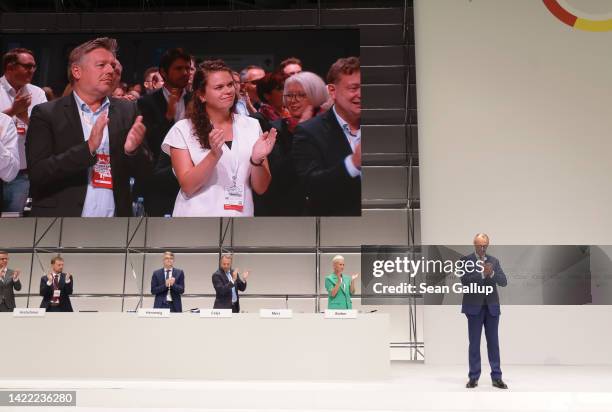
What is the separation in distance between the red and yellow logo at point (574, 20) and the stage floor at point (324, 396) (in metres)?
5.29

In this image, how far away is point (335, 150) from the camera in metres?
10.0

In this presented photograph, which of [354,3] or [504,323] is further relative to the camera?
[354,3]

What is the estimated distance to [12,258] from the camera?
11.5 meters

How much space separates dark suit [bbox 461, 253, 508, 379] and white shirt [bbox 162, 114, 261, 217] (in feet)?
15.5

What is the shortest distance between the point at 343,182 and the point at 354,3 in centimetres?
429

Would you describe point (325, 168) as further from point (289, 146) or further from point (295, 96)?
point (295, 96)

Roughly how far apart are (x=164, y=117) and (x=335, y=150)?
293 cm

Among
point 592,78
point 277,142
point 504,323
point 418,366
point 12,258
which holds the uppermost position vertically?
point 592,78

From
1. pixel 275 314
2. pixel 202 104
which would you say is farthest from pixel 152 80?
pixel 275 314

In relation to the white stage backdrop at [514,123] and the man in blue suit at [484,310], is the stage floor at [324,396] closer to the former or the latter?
the man in blue suit at [484,310]

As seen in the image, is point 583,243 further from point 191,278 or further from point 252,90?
point 191,278

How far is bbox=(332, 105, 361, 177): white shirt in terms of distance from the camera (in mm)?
9930

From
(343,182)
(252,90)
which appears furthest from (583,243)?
(252,90)

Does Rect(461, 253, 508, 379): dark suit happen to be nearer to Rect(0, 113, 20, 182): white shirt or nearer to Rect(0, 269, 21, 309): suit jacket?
Rect(0, 269, 21, 309): suit jacket
